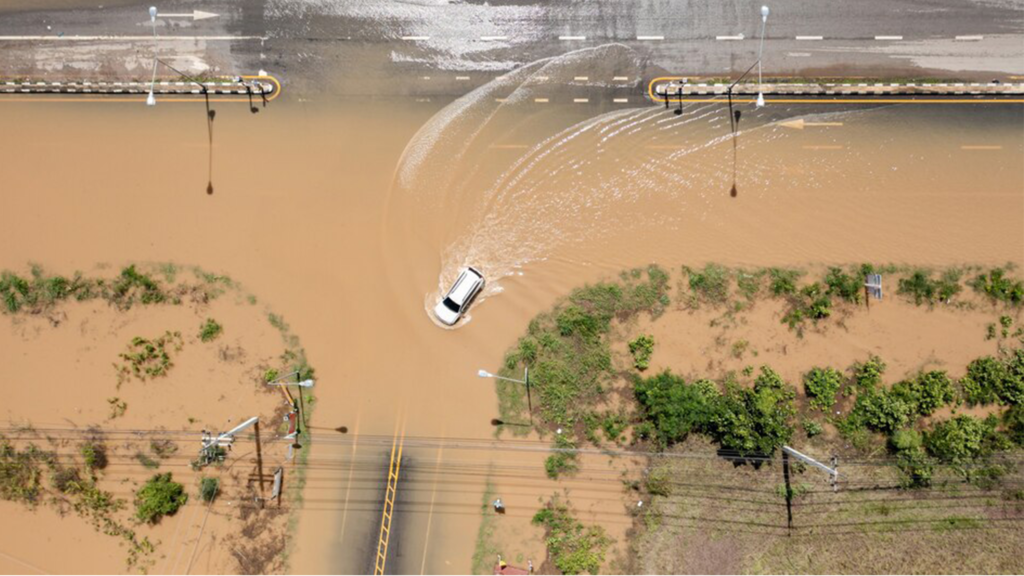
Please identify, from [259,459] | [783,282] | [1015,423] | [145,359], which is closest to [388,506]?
[259,459]

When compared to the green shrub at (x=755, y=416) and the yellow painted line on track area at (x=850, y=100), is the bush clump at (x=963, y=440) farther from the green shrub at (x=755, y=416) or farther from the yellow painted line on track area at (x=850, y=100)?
the yellow painted line on track area at (x=850, y=100)

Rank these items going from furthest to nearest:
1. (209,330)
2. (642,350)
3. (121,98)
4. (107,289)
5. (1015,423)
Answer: (121,98) → (107,289) → (209,330) → (642,350) → (1015,423)

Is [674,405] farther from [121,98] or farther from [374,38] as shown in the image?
[121,98]

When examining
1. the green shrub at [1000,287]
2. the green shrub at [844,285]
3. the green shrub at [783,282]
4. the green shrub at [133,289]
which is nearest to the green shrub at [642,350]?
the green shrub at [783,282]

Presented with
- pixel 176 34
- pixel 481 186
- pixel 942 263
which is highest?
pixel 176 34

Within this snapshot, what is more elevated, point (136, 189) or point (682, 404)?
point (136, 189)

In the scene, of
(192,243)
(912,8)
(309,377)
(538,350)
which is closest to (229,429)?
(309,377)

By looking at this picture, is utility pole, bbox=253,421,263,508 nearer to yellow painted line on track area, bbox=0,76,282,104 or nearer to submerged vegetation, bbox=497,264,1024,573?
submerged vegetation, bbox=497,264,1024,573

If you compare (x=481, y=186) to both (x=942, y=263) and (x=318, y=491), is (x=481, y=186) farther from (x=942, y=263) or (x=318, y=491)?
(x=942, y=263)
